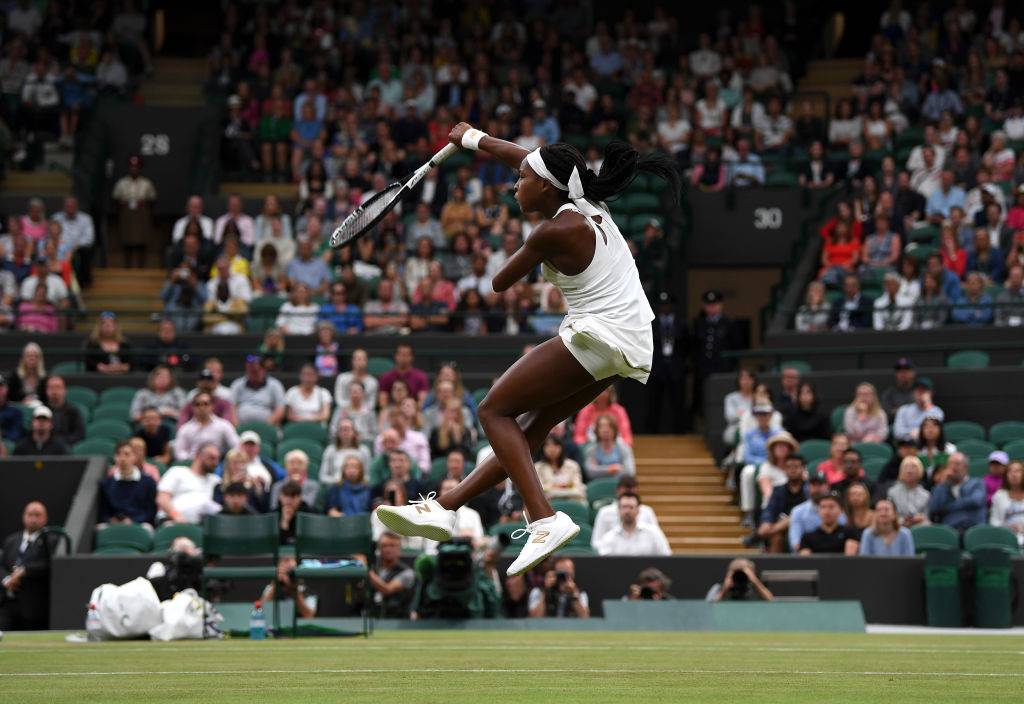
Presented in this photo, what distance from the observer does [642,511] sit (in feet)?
51.2

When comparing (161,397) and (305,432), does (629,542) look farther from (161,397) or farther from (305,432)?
(161,397)

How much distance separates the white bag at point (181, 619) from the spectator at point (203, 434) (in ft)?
13.7

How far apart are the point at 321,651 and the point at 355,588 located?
4.46m

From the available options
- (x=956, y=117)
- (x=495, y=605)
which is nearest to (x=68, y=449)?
(x=495, y=605)

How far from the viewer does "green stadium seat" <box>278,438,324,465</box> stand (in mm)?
16969

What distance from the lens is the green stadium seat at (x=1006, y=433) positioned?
682 inches

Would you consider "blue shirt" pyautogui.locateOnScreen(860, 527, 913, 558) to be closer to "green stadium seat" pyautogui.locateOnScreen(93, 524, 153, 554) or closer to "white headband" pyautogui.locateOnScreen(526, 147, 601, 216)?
"green stadium seat" pyautogui.locateOnScreen(93, 524, 153, 554)

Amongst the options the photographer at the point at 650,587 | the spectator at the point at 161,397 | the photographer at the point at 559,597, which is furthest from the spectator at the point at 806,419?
the spectator at the point at 161,397

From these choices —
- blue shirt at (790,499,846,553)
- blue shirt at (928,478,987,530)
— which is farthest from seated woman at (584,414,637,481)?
blue shirt at (928,478,987,530)

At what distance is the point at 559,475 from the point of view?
1617 cm

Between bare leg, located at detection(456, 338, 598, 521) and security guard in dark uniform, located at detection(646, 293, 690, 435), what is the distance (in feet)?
40.3

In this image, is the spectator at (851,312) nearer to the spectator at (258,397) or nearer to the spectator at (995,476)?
the spectator at (995,476)

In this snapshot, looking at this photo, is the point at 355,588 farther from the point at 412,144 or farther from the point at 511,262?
the point at 412,144

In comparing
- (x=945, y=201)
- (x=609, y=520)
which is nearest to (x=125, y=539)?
(x=609, y=520)
